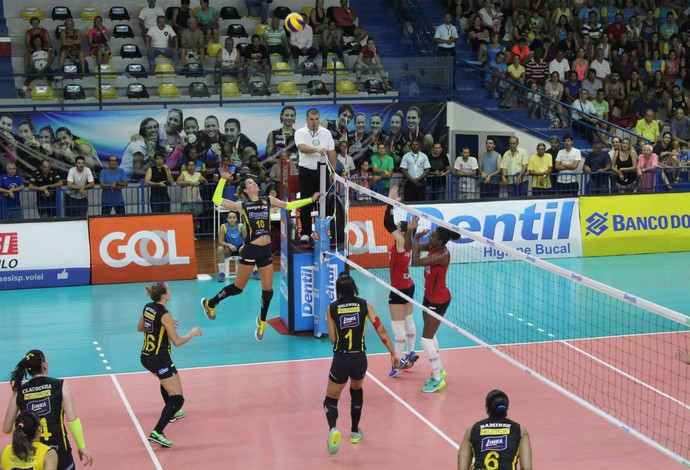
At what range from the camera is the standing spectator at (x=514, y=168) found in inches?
898

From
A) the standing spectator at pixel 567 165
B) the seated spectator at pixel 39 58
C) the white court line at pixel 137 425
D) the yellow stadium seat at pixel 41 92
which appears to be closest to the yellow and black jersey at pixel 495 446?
the white court line at pixel 137 425

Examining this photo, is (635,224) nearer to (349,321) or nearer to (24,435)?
(349,321)

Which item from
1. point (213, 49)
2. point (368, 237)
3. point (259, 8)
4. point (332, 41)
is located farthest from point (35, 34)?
point (368, 237)

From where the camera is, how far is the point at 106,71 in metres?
23.9

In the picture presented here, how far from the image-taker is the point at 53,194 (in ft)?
72.2

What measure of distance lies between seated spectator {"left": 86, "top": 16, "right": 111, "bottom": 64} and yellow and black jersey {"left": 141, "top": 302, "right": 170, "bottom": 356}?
589 inches

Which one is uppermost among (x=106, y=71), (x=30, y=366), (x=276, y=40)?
(x=276, y=40)

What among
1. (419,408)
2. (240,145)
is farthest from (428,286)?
(240,145)

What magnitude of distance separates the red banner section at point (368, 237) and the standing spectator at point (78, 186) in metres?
5.86

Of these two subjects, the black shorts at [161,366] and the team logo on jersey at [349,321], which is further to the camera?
the black shorts at [161,366]

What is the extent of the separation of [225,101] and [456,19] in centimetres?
839

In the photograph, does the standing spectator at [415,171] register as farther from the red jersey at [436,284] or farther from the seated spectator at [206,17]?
the red jersey at [436,284]

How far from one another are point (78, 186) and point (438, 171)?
27.0 feet

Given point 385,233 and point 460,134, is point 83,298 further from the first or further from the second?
point 460,134
